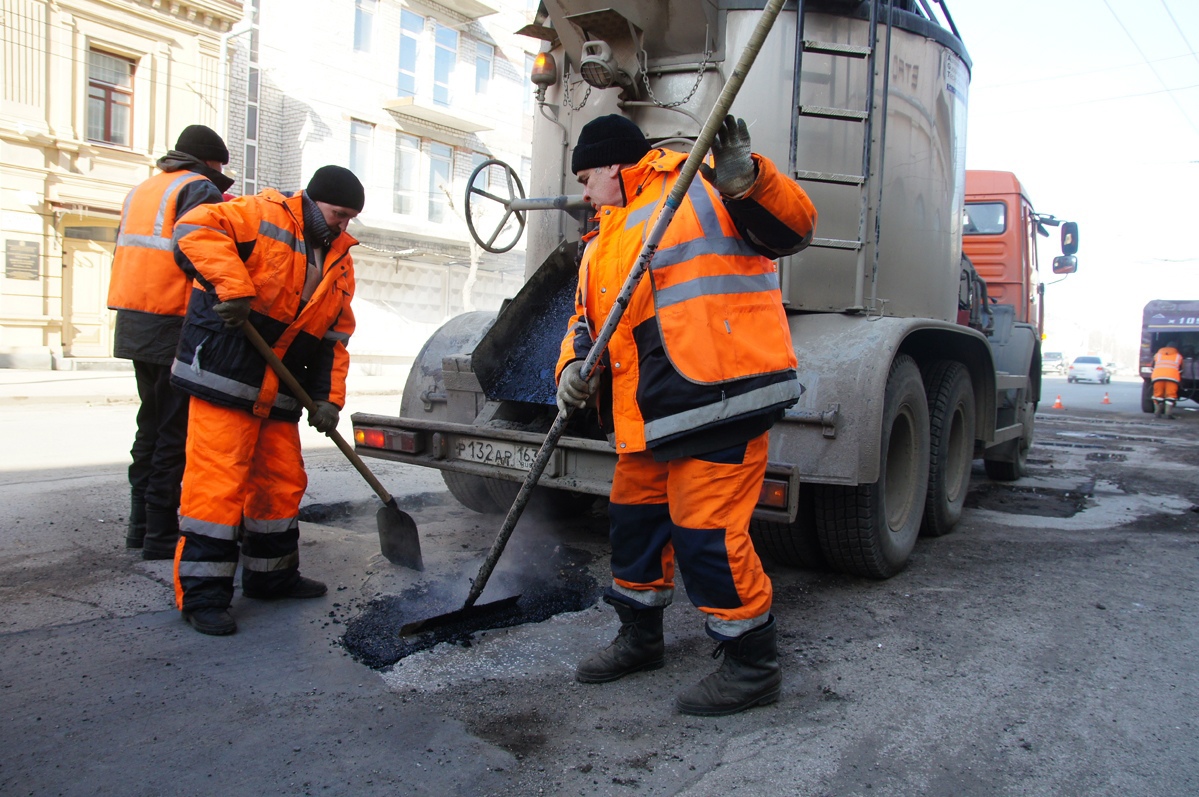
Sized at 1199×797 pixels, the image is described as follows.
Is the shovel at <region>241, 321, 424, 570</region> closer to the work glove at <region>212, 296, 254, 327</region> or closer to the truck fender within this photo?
the work glove at <region>212, 296, 254, 327</region>

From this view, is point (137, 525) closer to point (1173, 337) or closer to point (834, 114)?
point (834, 114)

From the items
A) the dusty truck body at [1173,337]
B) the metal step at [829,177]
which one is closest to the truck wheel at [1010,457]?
the metal step at [829,177]

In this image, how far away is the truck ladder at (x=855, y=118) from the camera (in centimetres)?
367

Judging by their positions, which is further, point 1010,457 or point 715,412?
point 1010,457

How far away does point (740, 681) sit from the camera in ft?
8.14

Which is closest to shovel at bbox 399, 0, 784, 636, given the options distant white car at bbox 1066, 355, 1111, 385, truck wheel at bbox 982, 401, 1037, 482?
truck wheel at bbox 982, 401, 1037, 482

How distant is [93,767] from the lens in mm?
2035

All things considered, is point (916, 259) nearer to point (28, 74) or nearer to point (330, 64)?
point (28, 74)

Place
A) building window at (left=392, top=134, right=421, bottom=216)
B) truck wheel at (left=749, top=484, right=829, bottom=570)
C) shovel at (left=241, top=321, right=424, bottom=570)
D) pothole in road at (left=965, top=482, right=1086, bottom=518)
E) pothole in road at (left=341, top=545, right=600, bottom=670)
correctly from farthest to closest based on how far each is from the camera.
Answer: building window at (left=392, top=134, right=421, bottom=216)
pothole in road at (left=965, top=482, right=1086, bottom=518)
shovel at (left=241, top=321, right=424, bottom=570)
truck wheel at (left=749, top=484, right=829, bottom=570)
pothole in road at (left=341, top=545, right=600, bottom=670)

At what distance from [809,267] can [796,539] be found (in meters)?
1.21

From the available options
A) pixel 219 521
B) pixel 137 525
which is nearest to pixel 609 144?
pixel 219 521

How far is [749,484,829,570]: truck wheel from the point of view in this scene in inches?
143

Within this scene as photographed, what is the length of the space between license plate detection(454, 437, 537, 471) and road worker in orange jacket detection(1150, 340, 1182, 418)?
16774mm

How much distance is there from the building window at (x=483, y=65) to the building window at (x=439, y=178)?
2163mm
